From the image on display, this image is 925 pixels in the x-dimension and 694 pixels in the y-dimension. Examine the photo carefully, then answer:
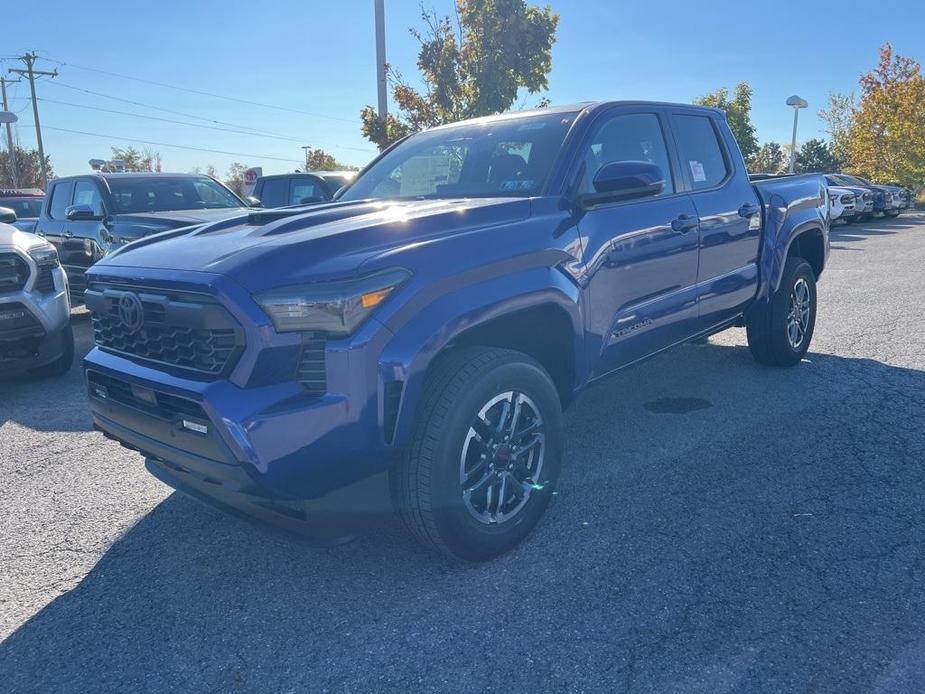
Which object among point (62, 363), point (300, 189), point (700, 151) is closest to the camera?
point (700, 151)

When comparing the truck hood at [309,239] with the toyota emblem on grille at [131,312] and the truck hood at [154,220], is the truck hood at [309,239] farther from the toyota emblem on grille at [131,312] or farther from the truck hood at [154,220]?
the truck hood at [154,220]

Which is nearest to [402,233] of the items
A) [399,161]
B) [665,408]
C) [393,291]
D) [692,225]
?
[393,291]

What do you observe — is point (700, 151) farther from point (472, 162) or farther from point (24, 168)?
point (24, 168)

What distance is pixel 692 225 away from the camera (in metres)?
4.14

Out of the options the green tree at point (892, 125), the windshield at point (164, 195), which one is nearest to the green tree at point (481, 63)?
the windshield at point (164, 195)

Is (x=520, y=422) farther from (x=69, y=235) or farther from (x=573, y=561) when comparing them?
(x=69, y=235)

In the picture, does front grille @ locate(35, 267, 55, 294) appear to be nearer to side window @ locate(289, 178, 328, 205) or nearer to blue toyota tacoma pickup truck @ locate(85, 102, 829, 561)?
blue toyota tacoma pickup truck @ locate(85, 102, 829, 561)

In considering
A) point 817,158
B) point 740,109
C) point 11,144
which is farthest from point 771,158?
point 11,144

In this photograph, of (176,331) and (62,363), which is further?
(62,363)

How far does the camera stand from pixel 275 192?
494 inches

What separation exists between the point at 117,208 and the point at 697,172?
6558mm

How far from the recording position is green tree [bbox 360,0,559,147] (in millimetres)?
16266

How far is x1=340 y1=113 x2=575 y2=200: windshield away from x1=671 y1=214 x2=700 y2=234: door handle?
2.73ft

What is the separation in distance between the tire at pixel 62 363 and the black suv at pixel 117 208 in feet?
6.01
